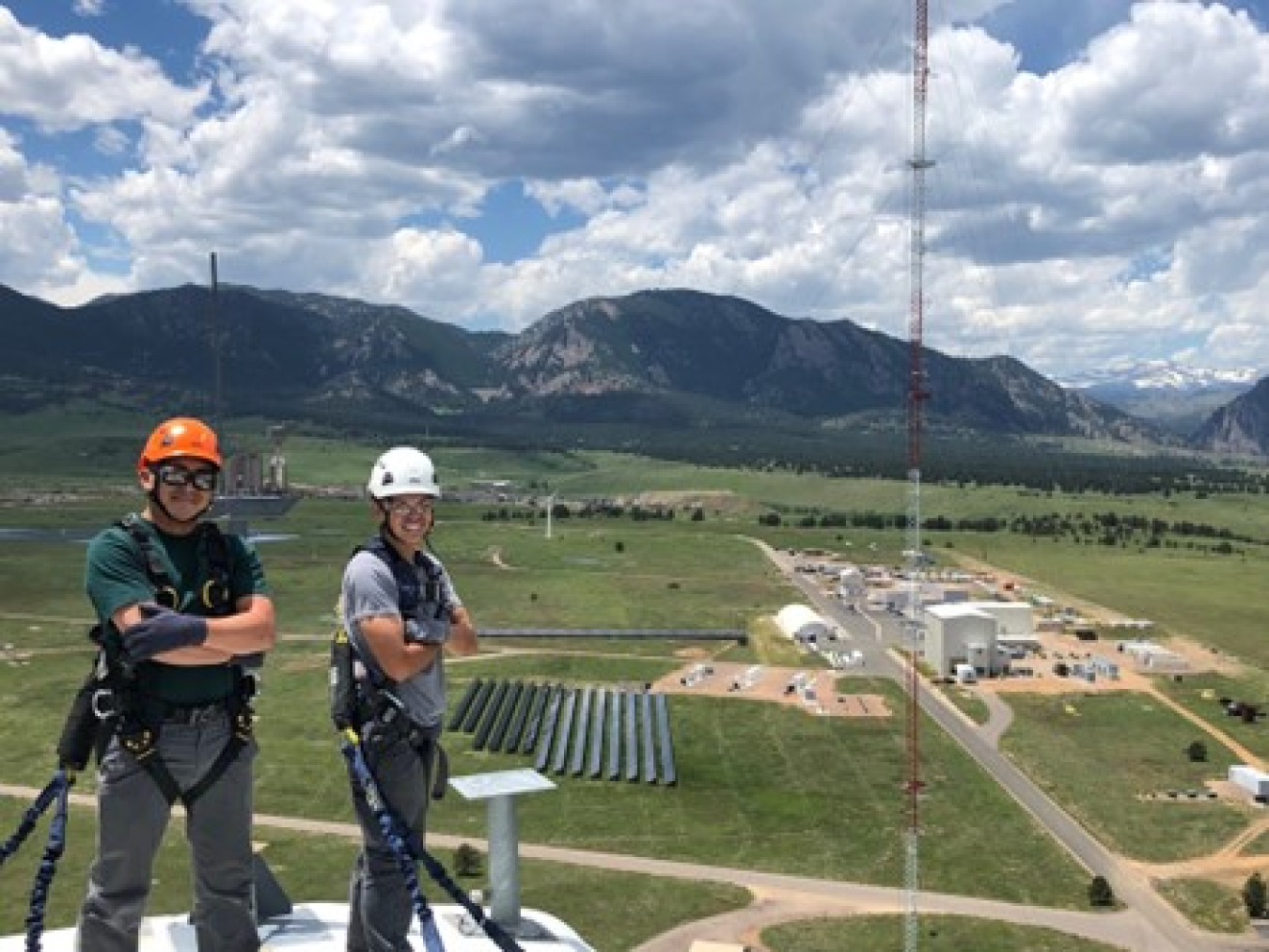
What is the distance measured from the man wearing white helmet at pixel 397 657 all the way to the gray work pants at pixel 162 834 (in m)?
1.22

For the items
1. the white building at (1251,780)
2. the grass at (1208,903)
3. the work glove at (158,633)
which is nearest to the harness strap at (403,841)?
the work glove at (158,633)

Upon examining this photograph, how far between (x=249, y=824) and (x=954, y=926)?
1903 inches

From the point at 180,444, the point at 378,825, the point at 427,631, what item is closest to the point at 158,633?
the point at 180,444

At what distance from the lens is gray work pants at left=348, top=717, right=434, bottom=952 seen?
11.2 metres

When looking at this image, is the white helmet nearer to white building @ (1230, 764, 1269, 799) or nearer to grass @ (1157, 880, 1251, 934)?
grass @ (1157, 880, 1251, 934)

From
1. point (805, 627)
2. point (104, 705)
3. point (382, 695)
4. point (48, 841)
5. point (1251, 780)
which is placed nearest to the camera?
point (104, 705)

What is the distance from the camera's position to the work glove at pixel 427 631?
1109 cm

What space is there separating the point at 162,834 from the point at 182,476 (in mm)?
3365

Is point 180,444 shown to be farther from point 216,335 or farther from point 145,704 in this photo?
point 216,335

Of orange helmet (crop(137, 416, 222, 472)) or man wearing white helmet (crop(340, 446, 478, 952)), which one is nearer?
orange helmet (crop(137, 416, 222, 472))

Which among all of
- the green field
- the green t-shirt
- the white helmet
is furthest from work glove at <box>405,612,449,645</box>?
the green field

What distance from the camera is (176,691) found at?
1014cm

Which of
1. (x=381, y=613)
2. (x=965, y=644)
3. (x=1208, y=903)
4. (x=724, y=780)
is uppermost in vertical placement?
(x=381, y=613)

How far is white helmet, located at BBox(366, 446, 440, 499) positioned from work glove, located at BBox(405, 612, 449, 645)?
1.30 metres
